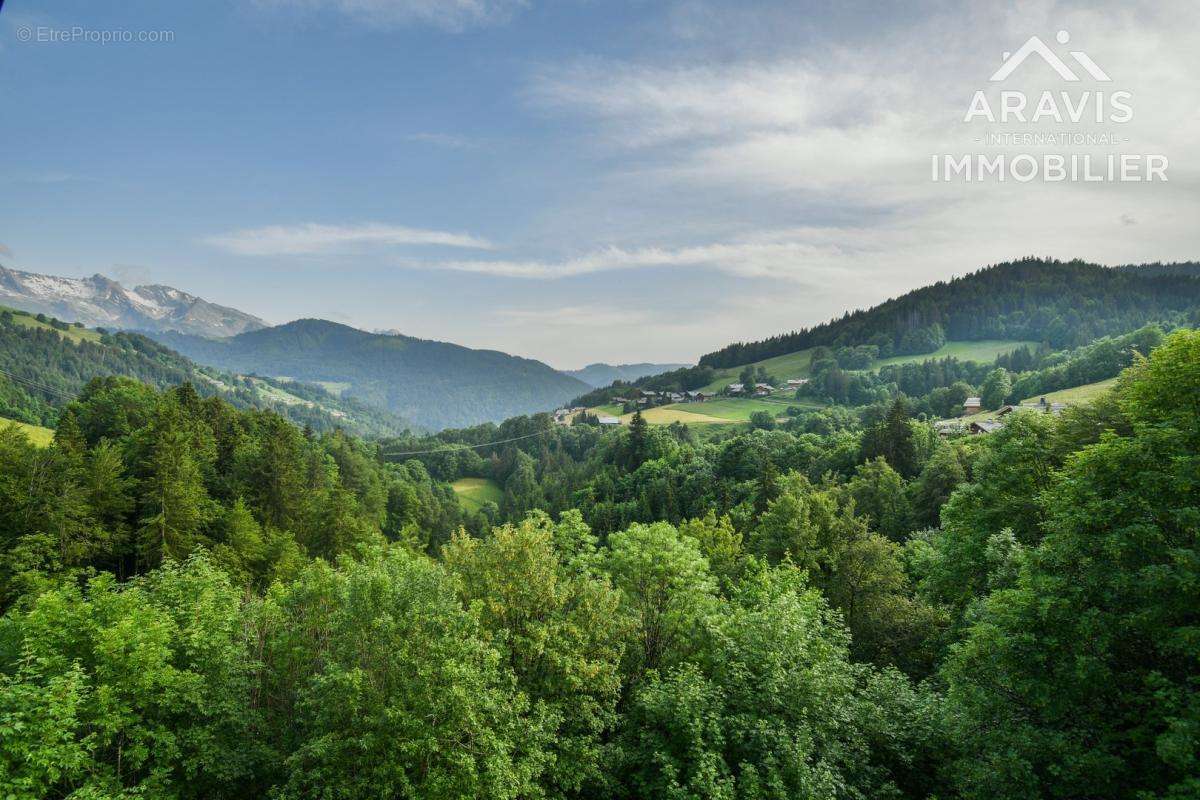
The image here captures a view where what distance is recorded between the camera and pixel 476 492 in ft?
497

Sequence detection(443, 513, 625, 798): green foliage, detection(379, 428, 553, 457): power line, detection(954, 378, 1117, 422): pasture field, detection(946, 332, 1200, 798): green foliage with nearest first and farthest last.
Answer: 1. detection(946, 332, 1200, 798): green foliage
2. detection(443, 513, 625, 798): green foliage
3. detection(954, 378, 1117, 422): pasture field
4. detection(379, 428, 553, 457): power line

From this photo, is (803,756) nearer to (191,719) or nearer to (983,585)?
Answer: (983,585)

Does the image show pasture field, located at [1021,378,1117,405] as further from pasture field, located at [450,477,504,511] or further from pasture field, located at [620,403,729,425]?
pasture field, located at [450,477,504,511]

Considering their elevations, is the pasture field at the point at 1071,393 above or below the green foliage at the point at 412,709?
above

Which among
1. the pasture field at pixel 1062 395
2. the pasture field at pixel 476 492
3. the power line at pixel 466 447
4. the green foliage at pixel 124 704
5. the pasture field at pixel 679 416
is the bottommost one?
the pasture field at pixel 476 492

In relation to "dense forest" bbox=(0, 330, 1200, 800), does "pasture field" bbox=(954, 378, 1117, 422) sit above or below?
above

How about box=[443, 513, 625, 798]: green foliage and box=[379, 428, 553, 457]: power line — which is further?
box=[379, 428, 553, 457]: power line

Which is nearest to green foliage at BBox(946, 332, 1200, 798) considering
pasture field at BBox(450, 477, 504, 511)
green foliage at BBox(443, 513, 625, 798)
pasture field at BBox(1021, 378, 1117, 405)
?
green foliage at BBox(443, 513, 625, 798)

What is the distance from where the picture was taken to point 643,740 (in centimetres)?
1764

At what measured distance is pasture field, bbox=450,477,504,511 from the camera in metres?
142

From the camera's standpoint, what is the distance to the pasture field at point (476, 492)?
142 meters

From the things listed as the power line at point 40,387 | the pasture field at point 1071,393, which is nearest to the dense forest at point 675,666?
the pasture field at point 1071,393

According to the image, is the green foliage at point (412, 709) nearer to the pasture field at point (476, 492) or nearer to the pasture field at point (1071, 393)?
the pasture field at point (1071, 393)

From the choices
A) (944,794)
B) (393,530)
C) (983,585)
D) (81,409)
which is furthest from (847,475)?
(81,409)
